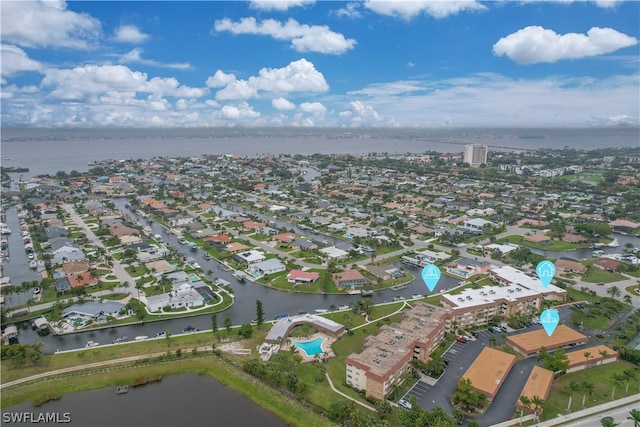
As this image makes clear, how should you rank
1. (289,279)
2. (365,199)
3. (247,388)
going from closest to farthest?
(247,388) < (289,279) < (365,199)

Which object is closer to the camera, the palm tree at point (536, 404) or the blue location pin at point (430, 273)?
the palm tree at point (536, 404)

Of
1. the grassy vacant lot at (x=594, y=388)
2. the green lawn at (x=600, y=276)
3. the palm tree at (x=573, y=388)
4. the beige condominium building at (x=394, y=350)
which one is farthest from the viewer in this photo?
the green lawn at (x=600, y=276)

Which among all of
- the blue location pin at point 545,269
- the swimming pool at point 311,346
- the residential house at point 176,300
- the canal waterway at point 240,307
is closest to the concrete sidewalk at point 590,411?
the blue location pin at point 545,269

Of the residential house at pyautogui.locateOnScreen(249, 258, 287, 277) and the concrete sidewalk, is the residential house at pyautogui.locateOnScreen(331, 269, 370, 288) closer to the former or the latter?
the residential house at pyautogui.locateOnScreen(249, 258, 287, 277)

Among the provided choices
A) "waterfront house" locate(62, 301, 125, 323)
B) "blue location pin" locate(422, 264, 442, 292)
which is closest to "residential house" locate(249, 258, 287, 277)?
"waterfront house" locate(62, 301, 125, 323)

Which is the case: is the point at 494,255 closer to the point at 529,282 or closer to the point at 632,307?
the point at 529,282

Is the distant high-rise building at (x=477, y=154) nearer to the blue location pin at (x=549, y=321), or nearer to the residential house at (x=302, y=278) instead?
the residential house at (x=302, y=278)

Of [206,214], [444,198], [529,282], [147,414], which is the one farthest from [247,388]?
[444,198]

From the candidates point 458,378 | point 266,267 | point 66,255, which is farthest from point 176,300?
point 458,378
